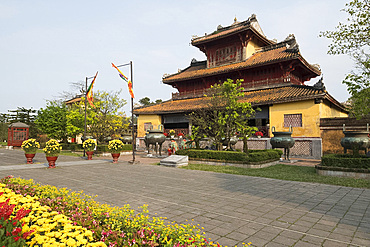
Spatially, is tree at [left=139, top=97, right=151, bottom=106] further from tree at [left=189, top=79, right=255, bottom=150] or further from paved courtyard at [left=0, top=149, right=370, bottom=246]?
paved courtyard at [left=0, top=149, right=370, bottom=246]

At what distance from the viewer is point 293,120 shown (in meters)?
16.8

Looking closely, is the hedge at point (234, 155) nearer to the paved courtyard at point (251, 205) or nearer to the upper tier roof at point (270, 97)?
the paved courtyard at point (251, 205)

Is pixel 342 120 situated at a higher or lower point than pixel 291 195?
higher

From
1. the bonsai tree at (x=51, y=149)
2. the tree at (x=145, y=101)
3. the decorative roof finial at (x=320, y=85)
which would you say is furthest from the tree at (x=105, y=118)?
the tree at (x=145, y=101)

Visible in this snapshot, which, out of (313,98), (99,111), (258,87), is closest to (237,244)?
(313,98)

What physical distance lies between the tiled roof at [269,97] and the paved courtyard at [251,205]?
983cm

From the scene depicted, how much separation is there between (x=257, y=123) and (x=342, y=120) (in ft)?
25.3

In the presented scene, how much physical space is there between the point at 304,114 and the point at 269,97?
9.06ft

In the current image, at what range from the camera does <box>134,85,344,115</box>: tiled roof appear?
15.8m

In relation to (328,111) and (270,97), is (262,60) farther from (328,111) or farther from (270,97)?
(328,111)

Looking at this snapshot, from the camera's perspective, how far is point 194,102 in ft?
75.3

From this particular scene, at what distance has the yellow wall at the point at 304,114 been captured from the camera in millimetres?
15812

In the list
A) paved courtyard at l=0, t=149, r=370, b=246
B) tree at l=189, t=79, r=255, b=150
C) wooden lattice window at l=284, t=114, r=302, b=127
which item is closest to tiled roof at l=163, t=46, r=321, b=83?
wooden lattice window at l=284, t=114, r=302, b=127

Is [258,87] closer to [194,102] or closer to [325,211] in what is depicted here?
[194,102]
